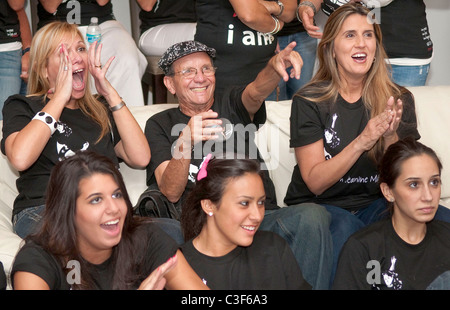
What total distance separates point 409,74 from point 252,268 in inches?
56.6

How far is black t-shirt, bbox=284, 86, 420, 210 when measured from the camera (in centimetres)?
269

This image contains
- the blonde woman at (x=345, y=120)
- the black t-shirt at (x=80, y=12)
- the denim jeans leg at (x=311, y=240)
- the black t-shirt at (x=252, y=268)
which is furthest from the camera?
the black t-shirt at (x=80, y=12)

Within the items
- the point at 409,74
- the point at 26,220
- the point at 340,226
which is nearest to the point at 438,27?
the point at 409,74

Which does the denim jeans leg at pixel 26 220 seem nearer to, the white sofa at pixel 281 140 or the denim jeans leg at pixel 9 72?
the white sofa at pixel 281 140

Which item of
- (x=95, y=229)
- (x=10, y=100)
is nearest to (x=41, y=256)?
(x=95, y=229)

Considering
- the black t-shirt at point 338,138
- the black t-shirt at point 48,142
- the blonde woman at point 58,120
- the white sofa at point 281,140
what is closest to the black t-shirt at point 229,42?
the white sofa at point 281,140

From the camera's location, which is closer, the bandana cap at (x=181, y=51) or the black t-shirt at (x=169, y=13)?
the bandana cap at (x=181, y=51)

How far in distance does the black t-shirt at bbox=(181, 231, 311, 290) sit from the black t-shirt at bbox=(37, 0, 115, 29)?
1584 mm

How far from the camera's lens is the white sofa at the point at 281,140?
2.80m

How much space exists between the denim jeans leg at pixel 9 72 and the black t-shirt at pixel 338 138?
1304 mm

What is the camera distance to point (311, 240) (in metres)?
2.43

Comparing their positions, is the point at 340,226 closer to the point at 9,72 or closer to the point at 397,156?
the point at 397,156

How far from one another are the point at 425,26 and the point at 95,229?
1.85m
